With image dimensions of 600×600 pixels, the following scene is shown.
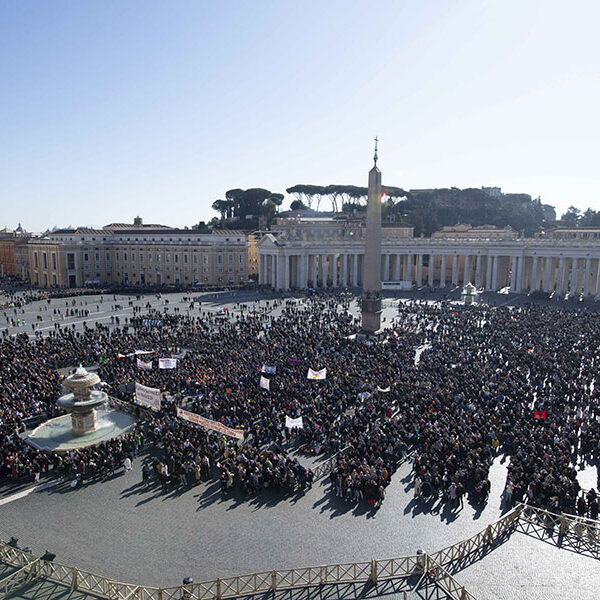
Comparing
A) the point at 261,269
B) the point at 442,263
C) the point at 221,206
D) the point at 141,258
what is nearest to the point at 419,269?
the point at 442,263

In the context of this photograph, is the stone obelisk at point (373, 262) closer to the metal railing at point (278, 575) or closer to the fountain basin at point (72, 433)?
the fountain basin at point (72, 433)

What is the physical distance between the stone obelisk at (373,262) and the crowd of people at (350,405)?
159 cm

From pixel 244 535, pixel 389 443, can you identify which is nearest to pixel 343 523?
pixel 244 535

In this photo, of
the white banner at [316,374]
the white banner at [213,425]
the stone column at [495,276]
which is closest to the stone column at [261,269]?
the stone column at [495,276]

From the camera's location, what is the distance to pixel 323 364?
1086 inches

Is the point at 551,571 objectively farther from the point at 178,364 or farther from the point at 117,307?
the point at 117,307

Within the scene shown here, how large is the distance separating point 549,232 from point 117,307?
7396cm

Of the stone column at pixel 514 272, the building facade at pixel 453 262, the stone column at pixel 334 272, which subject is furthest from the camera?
the stone column at pixel 334 272

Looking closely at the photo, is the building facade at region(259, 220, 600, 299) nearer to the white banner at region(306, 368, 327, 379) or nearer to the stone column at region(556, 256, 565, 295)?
the stone column at region(556, 256, 565, 295)

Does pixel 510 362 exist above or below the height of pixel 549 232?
below

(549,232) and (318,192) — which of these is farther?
(318,192)

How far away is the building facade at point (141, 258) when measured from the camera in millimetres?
74312

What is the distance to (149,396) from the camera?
65.7 feet

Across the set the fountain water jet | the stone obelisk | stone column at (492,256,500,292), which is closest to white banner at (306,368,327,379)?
the fountain water jet
